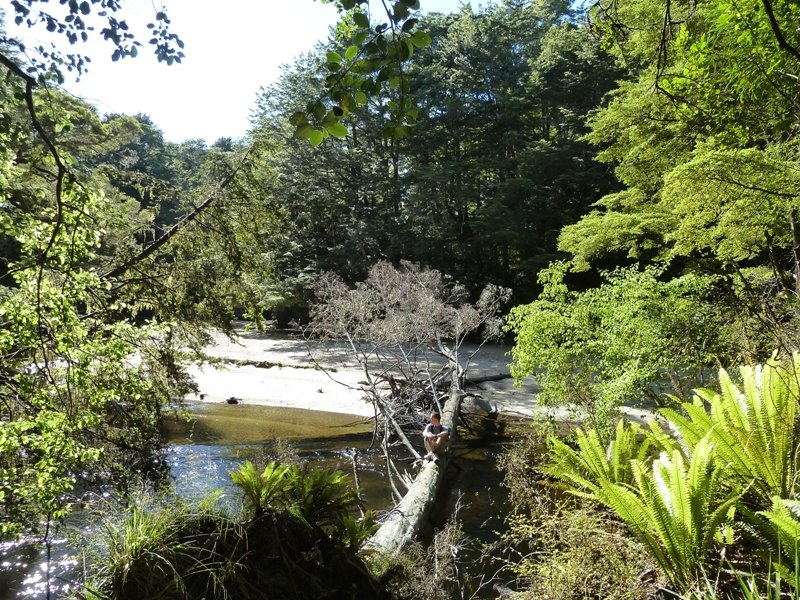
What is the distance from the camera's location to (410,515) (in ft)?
17.2

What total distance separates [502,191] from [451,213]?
3.68m

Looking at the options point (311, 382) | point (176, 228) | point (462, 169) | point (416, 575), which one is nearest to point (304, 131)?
point (416, 575)

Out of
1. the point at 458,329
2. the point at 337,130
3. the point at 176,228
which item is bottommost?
the point at 458,329

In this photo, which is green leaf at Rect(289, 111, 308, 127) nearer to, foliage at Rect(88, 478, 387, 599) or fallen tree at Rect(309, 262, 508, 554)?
foliage at Rect(88, 478, 387, 599)

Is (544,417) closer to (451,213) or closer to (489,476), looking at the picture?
(489,476)

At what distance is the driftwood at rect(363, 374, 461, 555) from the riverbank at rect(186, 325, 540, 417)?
11.7 feet

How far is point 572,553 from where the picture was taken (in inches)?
136

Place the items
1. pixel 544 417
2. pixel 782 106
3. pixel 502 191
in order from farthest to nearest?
1. pixel 502 191
2. pixel 544 417
3. pixel 782 106

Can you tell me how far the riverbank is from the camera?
12.5m

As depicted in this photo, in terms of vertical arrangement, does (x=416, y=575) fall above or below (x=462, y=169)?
below

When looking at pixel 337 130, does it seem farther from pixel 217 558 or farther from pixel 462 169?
pixel 462 169

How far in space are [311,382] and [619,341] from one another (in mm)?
9991

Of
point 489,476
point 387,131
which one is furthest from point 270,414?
point 387,131

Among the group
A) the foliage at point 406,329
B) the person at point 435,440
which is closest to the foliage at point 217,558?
the person at point 435,440
